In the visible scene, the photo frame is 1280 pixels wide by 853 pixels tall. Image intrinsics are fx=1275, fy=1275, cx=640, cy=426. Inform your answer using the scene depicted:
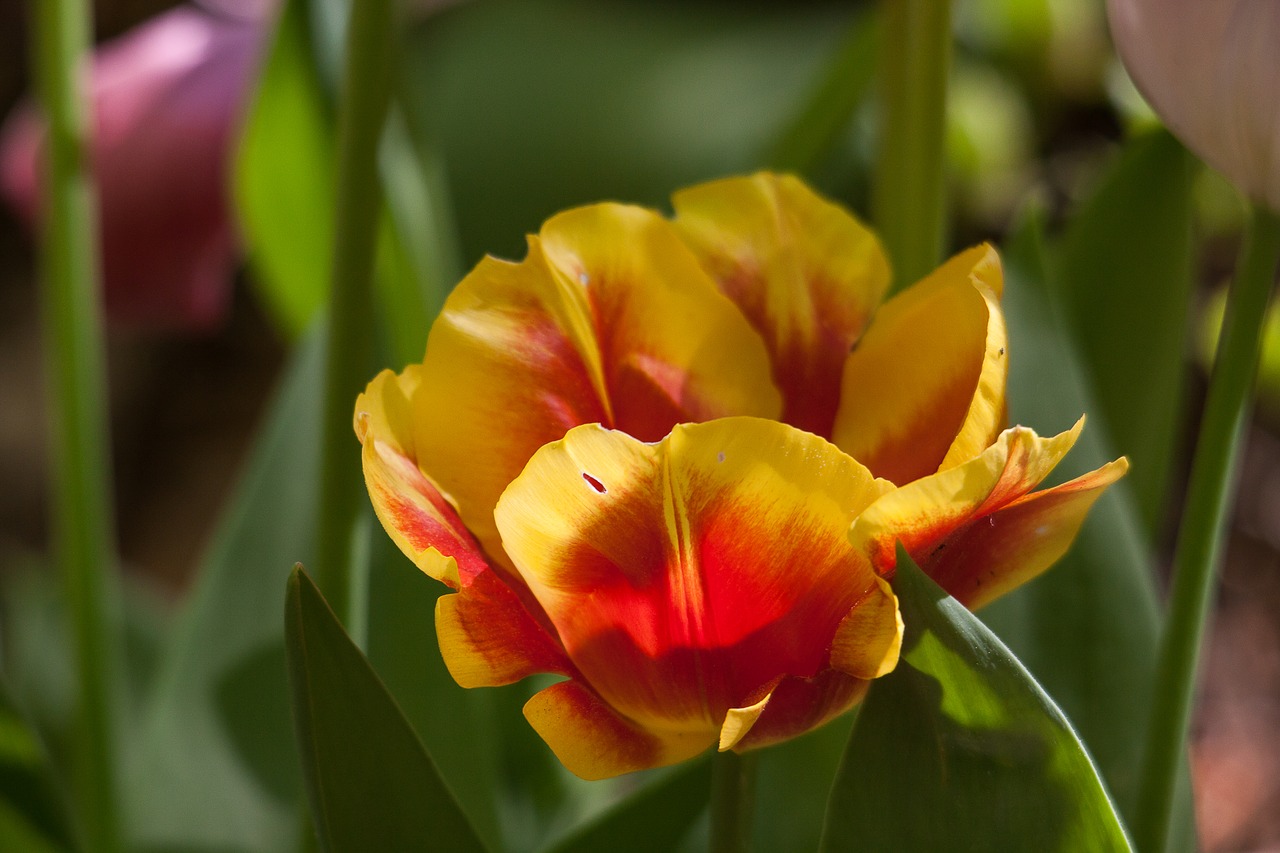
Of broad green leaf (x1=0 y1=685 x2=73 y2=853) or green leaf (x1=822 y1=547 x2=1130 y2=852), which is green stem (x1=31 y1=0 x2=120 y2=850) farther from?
green leaf (x1=822 y1=547 x2=1130 y2=852)

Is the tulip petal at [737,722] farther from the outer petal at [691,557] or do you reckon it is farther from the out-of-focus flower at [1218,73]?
the out-of-focus flower at [1218,73]

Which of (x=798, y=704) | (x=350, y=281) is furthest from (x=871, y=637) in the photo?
(x=350, y=281)

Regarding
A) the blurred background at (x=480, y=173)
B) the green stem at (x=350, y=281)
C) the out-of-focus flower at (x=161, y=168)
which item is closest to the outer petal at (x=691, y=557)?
the green stem at (x=350, y=281)

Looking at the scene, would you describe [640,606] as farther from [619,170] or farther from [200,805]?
[619,170]

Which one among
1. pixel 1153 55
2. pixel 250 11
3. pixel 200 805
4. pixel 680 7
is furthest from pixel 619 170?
pixel 1153 55

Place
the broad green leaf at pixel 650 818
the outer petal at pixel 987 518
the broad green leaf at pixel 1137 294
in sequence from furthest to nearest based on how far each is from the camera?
1. the broad green leaf at pixel 1137 294
2. the broad green leaf at pixel 650 818
3. the outer petal at pixel 987 518

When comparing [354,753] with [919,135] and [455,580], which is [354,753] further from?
[919,135]
